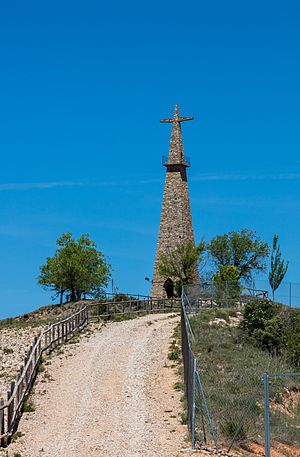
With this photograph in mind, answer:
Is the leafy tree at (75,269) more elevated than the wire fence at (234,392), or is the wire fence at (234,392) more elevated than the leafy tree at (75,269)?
the leafy tree at (75,269)

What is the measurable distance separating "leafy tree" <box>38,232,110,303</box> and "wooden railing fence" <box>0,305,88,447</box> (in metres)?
36.3

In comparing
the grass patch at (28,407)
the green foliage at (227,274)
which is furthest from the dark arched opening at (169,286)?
the grass patch at (28,407)

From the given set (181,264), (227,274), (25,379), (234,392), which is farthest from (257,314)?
(227,274)

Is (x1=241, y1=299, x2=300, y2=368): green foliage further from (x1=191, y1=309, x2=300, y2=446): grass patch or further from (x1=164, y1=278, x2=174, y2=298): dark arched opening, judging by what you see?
(x1=164, y1=278, x2=174, y2=298): dark arched opening

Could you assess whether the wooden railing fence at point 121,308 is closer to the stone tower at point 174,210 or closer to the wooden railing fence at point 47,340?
the wooden railing fence at point 47,340

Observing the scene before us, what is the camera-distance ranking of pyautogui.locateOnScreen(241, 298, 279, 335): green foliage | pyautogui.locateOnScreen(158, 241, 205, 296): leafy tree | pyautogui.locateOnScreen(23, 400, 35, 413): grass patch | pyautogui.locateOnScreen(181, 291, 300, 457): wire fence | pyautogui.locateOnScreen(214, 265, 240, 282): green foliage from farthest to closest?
pyautogui.locateOnScreen(214, 265, 240, 282): green foliage, pyautogui.locateOnScreen(158, 241, 205, 296): leafy tree, pyautogui.locateOnScreen(241, 298, 279, 335): green foliage, pyautogui.locateOnScreen(23, 400, 35, 413): grass patch, pyautogui.locateOnScreen(181, 291, 300, 457): wire fence

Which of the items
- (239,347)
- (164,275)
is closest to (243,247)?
(164,275)

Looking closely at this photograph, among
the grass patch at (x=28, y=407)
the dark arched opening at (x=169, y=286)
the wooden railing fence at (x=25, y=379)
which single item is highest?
the dark arched opening at (x=169, y=286)

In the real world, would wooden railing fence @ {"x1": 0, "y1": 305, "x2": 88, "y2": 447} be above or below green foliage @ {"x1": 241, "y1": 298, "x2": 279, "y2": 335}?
below

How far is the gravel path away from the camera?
20.0 meters

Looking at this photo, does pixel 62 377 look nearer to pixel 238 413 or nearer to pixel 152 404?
pixel 152 404

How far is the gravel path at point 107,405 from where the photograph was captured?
65.5ft

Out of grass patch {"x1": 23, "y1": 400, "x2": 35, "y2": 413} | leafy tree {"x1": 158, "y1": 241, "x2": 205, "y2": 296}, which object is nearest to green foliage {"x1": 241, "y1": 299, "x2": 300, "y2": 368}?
grass patch {"x1": 23, "y1": 400, "x2": 35, "y2": 413}

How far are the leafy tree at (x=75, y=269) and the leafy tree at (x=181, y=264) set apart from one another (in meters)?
9.70
